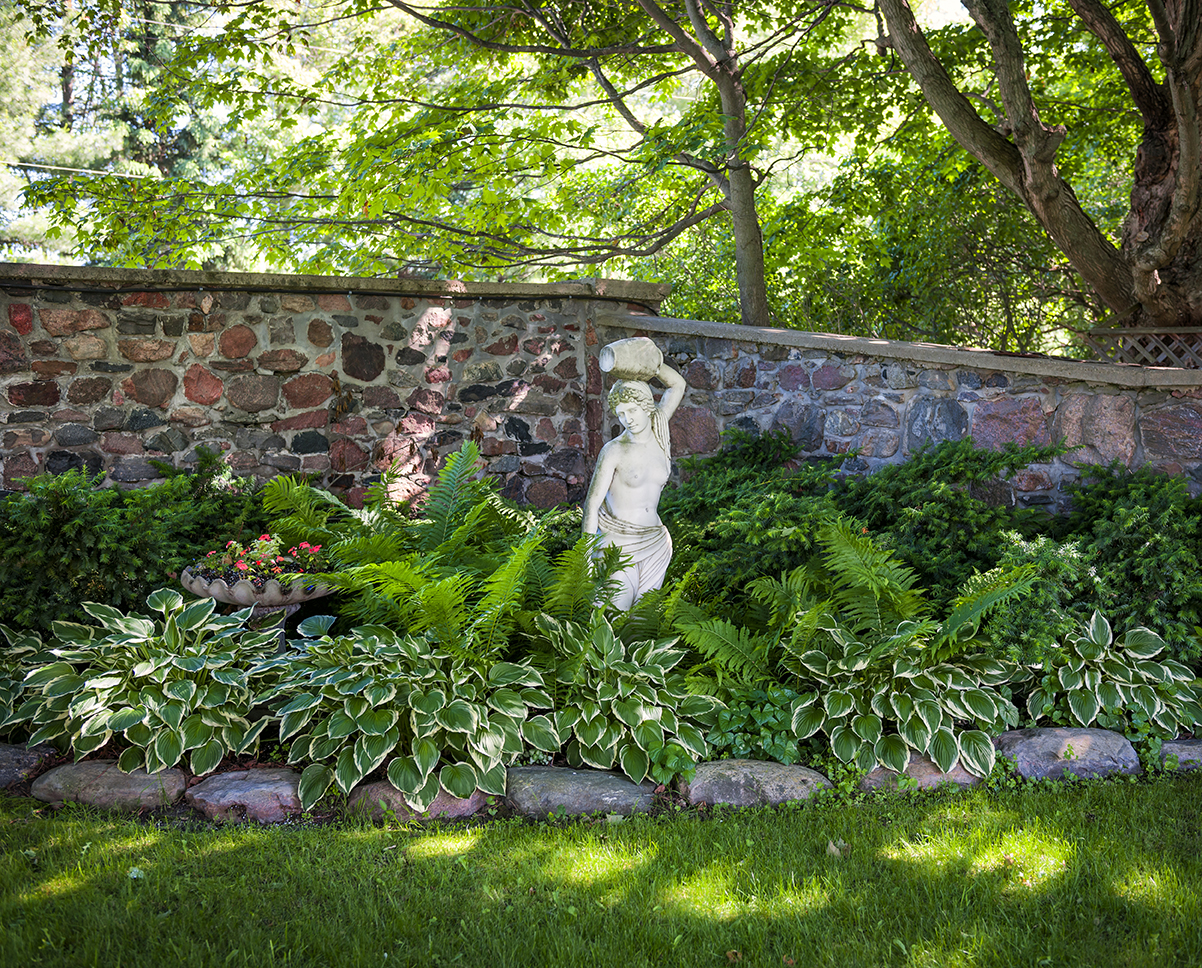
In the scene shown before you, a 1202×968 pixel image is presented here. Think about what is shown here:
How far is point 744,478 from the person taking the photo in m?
5.89

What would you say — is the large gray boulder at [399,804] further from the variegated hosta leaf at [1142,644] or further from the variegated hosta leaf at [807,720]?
the variegated hosta leaf at [1142,644]

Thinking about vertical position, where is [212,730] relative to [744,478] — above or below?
below

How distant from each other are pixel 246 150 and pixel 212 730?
17549mm

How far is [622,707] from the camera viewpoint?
3.83 meters

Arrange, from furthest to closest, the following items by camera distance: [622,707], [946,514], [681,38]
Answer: [681,38], [946,514], [622,707]

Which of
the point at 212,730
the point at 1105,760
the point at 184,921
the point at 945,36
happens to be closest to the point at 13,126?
the point at 945,36

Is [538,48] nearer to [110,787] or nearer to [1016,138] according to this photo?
[1016,138]

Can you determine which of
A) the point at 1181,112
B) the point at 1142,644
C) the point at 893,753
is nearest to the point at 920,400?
the point at 1142,644

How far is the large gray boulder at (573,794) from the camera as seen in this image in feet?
11.6

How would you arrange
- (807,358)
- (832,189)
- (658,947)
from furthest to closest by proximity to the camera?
(832,189)
(807,358)
(658,947)

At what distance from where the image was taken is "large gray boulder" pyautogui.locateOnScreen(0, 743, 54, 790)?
371 centimetres

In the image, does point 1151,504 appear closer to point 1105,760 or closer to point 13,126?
point 1105,760

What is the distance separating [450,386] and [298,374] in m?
1.07

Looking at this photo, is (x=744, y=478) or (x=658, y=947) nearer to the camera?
(x=658, y=947)
